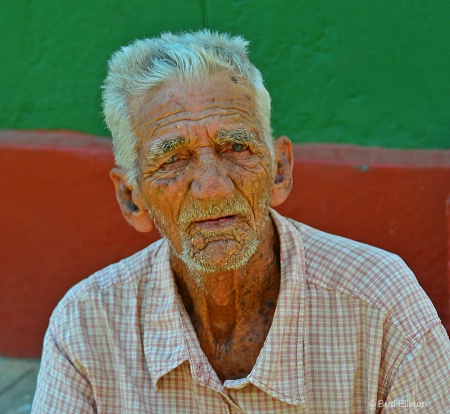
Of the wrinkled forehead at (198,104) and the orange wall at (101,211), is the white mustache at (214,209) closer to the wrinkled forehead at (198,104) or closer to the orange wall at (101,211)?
the wrinkled forehead at (198,104)

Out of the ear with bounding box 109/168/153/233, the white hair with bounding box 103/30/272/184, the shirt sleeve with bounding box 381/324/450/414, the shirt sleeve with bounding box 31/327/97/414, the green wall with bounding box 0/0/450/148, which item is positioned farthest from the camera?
the green wall with bounding box 0/0/450/148

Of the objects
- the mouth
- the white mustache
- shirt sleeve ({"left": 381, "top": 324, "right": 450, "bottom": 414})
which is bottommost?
shirt sleeve ({"left": 381, "top": 324, "right": 450, "bottom": 414})

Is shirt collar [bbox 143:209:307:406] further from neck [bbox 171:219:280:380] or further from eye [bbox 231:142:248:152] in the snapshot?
eye [bbox 231:142:248:152]

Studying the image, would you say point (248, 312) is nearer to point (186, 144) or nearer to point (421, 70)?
point (186, 144)

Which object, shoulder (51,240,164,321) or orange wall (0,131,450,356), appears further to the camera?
orange wall (0,131,450,356)

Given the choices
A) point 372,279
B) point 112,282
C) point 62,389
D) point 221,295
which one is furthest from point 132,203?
point 372,279

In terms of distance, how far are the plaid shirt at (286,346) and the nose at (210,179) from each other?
33cm

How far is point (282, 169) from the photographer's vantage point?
2393 mm

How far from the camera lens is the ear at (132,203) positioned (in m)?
2.38

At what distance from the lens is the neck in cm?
231

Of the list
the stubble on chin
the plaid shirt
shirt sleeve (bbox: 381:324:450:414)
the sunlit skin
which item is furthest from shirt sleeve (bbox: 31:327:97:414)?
shirt sleeve (bbox: 381:324:450:414)

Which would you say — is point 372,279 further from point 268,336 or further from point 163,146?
point 163,146

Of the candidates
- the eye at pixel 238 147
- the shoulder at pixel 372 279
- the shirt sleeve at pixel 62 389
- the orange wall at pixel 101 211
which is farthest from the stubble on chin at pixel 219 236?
the orange wall at pixel 101 211

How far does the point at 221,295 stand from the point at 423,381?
24.9 inches
